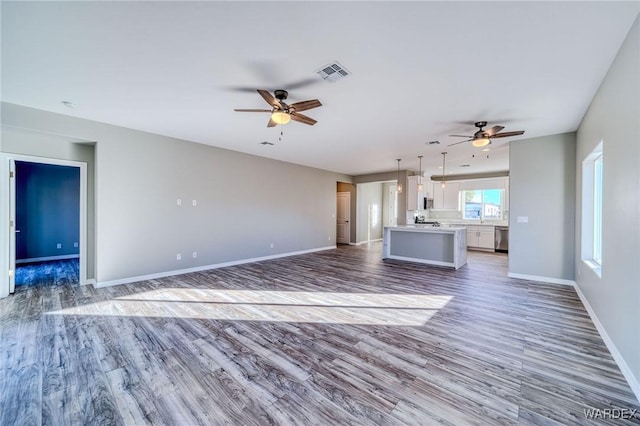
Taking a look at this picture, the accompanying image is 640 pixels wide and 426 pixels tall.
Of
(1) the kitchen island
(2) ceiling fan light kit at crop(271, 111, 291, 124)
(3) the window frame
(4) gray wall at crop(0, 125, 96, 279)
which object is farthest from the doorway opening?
(3) the window frame

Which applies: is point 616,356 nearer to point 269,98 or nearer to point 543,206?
point 543,206

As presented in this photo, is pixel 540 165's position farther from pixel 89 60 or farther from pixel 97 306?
pixel 97 306

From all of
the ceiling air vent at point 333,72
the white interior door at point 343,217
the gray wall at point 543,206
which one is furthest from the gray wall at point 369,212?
the ceiling air vent at point 333,72

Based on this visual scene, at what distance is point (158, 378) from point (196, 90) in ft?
9.88

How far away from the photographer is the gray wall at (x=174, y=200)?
4238 millimetres

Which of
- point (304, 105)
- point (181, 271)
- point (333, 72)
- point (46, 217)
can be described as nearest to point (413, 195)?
point (304, 105)

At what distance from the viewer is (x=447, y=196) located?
962cm

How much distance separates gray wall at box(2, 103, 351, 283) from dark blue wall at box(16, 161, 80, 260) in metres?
3.43

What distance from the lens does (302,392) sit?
6.09ft

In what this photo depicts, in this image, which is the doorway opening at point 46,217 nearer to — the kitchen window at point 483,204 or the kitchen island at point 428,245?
the kitchen island at point 428,245

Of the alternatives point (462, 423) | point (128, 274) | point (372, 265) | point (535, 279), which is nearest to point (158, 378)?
point (462, 423)

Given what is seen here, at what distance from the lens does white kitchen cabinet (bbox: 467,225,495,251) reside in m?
8.38

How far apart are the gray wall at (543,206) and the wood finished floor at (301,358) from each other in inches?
29.8

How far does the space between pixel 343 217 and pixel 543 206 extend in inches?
253
